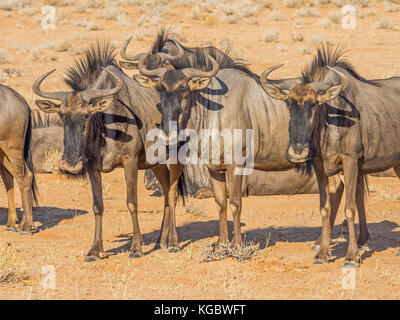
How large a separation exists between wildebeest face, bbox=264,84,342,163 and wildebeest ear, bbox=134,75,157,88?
197 centimetres

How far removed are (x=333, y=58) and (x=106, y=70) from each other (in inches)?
113

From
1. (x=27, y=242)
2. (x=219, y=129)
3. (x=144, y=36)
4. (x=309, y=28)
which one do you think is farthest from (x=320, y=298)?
(x=309, y=28)

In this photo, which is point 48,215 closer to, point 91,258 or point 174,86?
point 91,258

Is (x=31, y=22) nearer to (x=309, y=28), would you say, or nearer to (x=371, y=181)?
(x=309, y=28)

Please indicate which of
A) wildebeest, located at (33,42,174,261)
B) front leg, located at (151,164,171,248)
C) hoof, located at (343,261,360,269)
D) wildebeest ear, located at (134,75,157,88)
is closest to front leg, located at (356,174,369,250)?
hoof, located at (343,261,360,269)

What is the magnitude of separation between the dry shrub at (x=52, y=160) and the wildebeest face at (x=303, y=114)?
26.5 ft

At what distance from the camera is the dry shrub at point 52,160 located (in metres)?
15.4

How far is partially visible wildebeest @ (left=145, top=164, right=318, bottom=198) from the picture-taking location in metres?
13.2

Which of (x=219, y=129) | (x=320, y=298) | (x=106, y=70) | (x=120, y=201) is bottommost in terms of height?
(x=120, y=201)

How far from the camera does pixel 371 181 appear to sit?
14.3 m

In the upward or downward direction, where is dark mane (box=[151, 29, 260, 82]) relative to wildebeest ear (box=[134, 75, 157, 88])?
upward

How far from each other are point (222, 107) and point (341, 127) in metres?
1.63

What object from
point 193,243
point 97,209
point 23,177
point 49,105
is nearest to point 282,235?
point 193,243

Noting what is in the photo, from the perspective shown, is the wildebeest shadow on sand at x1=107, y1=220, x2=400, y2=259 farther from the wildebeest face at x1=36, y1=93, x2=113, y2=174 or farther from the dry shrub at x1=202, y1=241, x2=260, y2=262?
the wildebeest face at x1=36, y1=93, x2=113, y2=174
